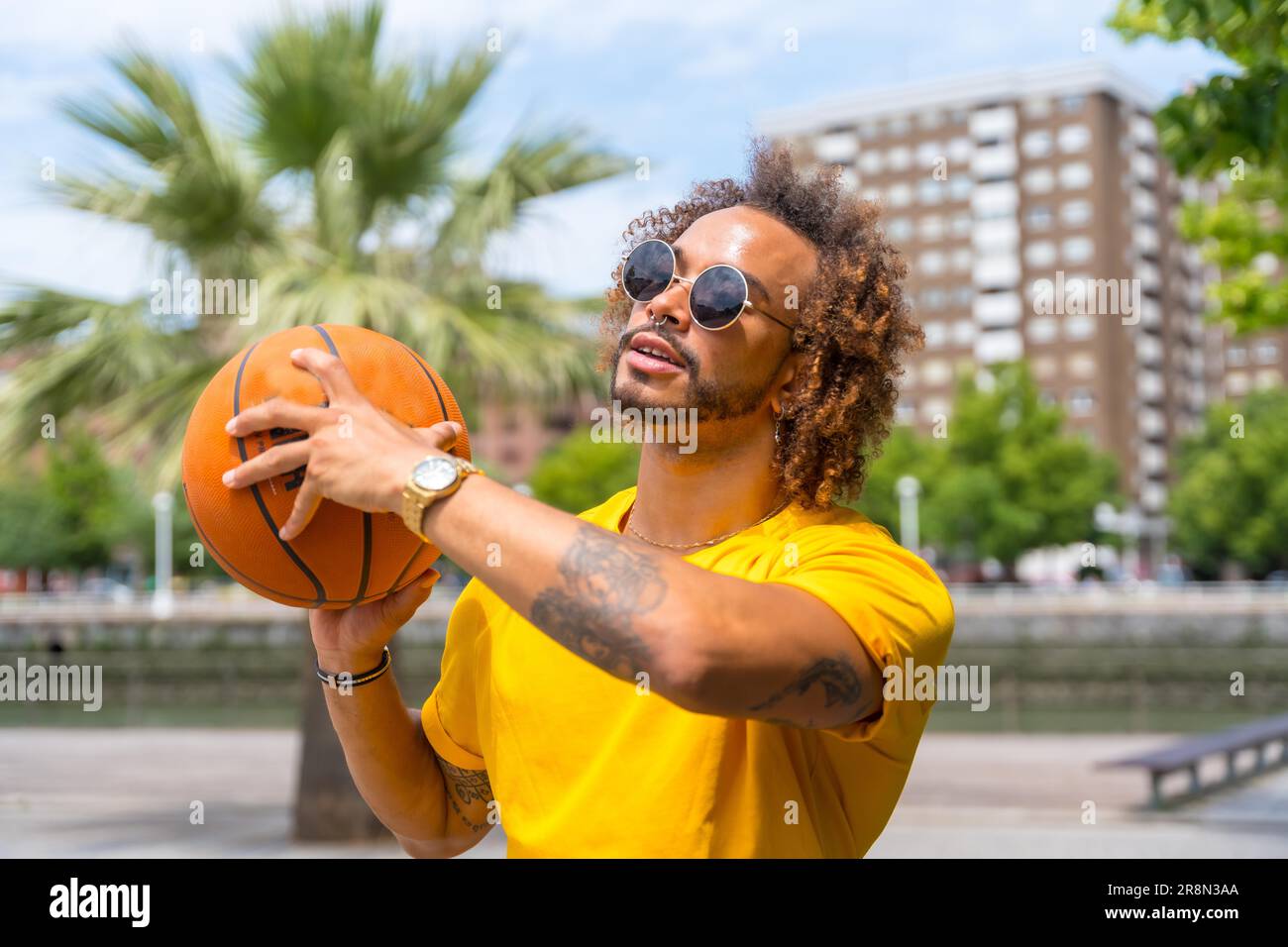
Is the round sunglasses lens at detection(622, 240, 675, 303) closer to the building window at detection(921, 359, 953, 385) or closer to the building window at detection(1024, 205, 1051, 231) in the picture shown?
the building window at detection(921, 359, 953, 385)

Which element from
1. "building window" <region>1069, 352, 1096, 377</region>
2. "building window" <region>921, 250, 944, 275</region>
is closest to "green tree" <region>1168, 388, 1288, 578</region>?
"building window" <region>1069, 352, 1096, 377</region>

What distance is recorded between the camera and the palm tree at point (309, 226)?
27.5 feet

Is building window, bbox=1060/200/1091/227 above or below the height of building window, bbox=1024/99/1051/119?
below

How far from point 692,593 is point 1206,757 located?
34.7 feet

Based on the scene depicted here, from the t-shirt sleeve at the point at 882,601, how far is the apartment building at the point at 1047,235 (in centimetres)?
8132

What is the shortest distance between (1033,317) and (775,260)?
8476 cm

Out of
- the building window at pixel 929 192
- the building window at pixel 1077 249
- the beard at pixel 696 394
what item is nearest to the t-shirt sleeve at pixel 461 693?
the beard at pixel 696 394

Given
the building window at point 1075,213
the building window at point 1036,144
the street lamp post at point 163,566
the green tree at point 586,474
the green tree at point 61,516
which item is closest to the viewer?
the street lamp post at point 163,566

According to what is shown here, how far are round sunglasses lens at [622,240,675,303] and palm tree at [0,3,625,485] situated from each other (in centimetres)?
603

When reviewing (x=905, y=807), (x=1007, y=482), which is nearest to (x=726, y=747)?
(x=905, y=807)

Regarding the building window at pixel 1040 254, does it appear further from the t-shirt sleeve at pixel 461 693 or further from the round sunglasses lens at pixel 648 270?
the t-shirt sleeve at pixel 461 693

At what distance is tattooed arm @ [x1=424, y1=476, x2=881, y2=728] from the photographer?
5.15 ft

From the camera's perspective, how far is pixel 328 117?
8.73 metres
